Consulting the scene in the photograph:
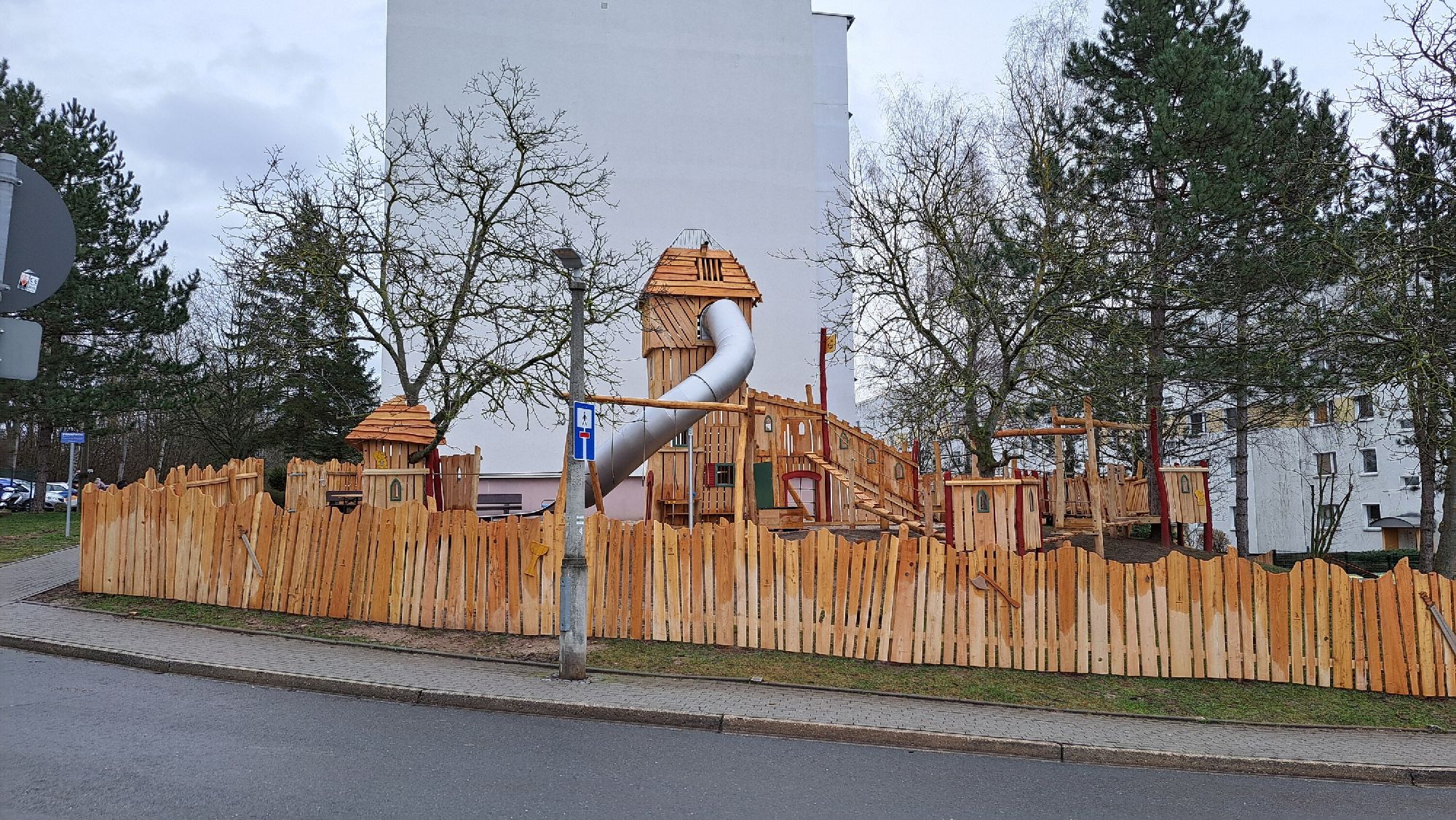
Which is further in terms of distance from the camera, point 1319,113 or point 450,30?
point 450,30

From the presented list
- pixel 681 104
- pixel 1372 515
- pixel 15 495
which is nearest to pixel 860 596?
pixel 681 104

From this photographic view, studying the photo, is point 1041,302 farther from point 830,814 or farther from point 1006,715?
point 830,814

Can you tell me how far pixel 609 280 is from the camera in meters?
19.6

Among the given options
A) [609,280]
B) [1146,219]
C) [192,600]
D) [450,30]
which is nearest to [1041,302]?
[1146,219]

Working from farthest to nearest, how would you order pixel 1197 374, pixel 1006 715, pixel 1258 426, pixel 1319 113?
pixel 1258 426 → pixel 1197 374 → pixel 1319 113 → pixel 1006 715

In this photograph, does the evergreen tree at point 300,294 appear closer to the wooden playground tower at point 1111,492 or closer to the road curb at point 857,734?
the road curb at point 857,734

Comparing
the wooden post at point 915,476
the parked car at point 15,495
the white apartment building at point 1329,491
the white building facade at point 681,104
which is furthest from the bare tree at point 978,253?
the parked car at point 15,495

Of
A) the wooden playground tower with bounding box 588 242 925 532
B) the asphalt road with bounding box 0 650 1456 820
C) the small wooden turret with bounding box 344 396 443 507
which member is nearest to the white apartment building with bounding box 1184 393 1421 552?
the wooden playground tower with bounding box 588 242 925 532

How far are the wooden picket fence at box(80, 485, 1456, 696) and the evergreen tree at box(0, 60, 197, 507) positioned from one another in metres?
17.2

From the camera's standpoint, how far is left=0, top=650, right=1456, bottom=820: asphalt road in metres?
5.84

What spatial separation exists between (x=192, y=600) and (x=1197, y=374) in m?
17.5

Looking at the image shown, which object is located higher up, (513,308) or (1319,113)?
(1319,113)

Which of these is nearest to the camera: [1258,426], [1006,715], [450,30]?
[1006,715]

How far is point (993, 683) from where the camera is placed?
10.2 metres
